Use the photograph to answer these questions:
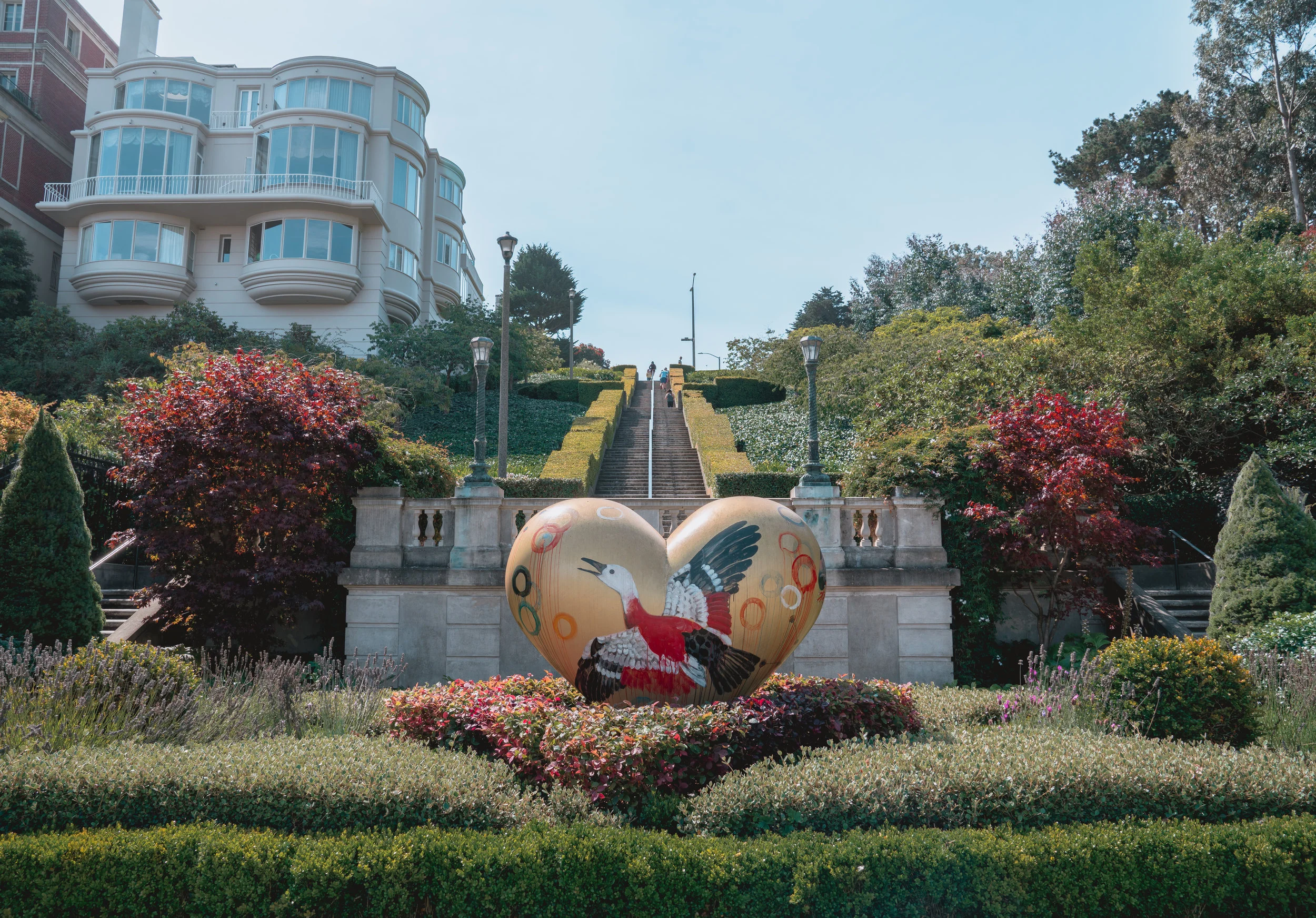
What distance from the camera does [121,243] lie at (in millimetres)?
34750

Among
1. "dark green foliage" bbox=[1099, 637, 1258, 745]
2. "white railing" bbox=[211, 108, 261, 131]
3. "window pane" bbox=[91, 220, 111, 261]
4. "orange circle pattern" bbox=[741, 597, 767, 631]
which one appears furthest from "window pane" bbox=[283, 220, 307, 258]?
"dark green foliage" bbox=[1099, 637, 1258, 745]

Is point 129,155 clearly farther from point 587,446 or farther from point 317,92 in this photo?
point 587,446

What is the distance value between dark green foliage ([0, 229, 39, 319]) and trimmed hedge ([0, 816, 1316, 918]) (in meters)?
34.8

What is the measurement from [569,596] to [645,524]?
39.5 inches

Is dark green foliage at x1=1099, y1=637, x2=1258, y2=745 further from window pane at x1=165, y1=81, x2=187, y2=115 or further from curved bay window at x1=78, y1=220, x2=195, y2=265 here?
window pane at x1=165, y1=81, x2=187, y2=115

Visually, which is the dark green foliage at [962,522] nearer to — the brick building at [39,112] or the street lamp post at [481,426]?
the street lamp post at [481,426]

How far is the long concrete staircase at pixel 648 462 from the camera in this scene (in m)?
25.2

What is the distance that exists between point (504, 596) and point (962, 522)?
276 inches

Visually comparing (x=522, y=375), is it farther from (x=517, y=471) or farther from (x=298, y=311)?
(x=517, y=471)

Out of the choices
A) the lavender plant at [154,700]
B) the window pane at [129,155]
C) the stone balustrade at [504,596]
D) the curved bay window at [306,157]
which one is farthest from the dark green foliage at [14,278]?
the lavender plant at [154,700]

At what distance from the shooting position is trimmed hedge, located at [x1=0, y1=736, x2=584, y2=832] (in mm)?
6137

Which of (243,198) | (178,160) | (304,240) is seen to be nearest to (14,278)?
(178,160)

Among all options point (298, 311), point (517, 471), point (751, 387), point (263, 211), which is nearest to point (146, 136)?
point (263, 211)

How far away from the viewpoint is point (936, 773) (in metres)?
6.38
